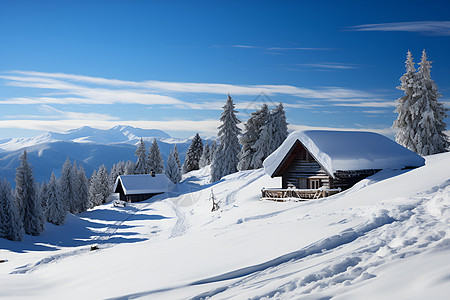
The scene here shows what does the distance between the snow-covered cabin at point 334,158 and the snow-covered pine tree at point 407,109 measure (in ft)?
47.2

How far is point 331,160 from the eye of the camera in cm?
2094

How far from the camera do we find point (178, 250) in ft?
37.3

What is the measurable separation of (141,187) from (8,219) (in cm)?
3103

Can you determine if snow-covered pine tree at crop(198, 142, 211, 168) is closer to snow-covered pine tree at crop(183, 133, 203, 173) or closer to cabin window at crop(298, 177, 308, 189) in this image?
snow-covered pine tree at crop(183, 133, 203, 173)

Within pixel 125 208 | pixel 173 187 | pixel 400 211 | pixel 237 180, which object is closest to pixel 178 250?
pixel 400 211

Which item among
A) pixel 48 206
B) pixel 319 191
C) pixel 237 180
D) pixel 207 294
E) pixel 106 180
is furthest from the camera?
pixel 106 180

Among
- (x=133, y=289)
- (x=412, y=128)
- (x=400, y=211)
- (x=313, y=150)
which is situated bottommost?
(x=133, y=289)

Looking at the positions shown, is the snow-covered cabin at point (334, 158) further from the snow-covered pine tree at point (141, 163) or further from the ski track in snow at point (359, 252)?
the snow-covered pine tree at point (141, 163)

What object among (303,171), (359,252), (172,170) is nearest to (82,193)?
(172,170)

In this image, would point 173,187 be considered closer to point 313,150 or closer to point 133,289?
point 313,150

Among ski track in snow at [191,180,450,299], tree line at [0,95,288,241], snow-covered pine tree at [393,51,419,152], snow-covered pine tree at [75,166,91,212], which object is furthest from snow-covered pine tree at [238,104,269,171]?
ski track in snow at [191,180,450,299]

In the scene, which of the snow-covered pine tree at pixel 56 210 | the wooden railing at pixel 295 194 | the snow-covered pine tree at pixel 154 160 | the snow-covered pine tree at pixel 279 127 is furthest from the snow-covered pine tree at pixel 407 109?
the snow-covered pine tree at pixel 154 160

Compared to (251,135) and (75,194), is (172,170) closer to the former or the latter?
(75,194)

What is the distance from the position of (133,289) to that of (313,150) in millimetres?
16436
